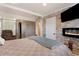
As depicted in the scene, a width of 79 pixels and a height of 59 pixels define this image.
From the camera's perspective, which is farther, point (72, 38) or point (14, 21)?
point (72, 38)

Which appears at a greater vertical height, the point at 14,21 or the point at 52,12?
the point at 52,12

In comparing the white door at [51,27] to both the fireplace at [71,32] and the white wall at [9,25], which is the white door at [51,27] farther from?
the white wall at [9,25]

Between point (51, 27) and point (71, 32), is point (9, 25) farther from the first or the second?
point (71, 32)

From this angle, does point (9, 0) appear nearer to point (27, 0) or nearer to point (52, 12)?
point (27, 0)

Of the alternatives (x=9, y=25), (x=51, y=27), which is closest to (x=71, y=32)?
(x=51, y=27)

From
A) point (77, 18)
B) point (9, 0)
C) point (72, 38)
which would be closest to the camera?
point (9, 0)

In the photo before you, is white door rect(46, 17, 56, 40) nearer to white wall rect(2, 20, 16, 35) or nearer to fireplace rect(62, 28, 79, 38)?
fireplace rect(62, 28, 79, 38)

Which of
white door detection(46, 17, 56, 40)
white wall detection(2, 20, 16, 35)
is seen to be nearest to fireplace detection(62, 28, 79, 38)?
white door detection(46, 17, 56, 40)

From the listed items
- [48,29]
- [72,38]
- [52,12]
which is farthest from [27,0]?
[72,38]

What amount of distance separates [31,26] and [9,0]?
1.19 m

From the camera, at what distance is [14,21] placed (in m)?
1.93

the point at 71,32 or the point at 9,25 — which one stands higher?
the point at 9,25

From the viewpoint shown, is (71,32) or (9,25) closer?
(9,25)

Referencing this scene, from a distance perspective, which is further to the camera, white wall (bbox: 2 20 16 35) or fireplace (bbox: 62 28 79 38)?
fireplace (bbox: 62 28 79 38)
